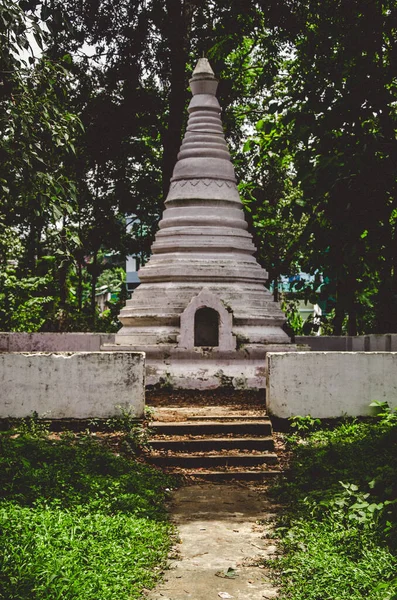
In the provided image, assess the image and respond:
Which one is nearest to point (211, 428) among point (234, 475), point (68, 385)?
point (234, 475)

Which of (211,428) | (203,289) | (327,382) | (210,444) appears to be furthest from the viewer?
(203,289)

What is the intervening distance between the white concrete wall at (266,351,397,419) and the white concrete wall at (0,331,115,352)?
5.63 meters

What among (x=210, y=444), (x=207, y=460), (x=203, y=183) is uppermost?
(x=203, y=183)

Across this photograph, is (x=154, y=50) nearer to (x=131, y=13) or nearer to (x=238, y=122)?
(x=131, y=13)

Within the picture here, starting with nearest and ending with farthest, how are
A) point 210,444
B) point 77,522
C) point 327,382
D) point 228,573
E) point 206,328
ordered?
point 228,573
point 77,522
point 210,444
point 327,382
point 206,328

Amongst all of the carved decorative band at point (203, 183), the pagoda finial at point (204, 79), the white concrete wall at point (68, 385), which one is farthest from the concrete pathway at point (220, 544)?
the pagoda finial at point (204, 79)

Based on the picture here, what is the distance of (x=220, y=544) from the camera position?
545 cm

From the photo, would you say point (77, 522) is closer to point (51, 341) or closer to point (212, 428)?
point (212, 428)

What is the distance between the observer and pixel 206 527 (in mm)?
5852

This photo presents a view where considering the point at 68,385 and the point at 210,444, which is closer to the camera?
the point at 210,444

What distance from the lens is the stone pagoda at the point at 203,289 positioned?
1184 cm

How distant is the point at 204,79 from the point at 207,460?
8887mm

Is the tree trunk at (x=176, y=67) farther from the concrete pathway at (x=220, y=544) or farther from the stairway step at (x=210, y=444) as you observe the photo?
the concrete pathway at (x=220, y=544)

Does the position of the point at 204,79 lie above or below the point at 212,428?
above
